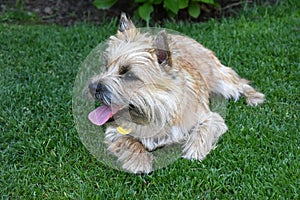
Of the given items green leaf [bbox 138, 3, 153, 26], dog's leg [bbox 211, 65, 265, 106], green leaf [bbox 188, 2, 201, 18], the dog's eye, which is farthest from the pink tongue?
green leaf [bbox 188, 2, 201, 18]

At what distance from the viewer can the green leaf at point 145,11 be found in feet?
21.3

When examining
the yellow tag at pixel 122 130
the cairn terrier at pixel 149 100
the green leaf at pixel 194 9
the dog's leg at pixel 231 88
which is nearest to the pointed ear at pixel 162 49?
the cairn terrier at pixel 149 100

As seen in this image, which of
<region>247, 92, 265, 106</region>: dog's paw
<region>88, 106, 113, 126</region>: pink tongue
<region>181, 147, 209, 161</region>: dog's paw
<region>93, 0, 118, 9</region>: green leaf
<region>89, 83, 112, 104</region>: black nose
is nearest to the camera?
<region>89, 83, 112, 104</region>: black nose

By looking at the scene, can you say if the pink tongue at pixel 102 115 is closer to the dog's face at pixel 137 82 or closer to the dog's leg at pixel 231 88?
the dog's face at pixel 137 82

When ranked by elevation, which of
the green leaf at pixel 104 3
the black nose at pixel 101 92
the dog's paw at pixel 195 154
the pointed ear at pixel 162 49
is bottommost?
the green leaf at pixel 104 3

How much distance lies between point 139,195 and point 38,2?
467cm

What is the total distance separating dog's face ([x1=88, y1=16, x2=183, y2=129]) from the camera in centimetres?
348

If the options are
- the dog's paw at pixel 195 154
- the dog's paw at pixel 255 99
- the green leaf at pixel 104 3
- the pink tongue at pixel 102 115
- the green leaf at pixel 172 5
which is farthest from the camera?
the green leaf at pixel 104 3

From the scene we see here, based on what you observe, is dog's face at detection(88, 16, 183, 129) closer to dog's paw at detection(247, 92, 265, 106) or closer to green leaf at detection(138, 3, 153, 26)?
dog's paw at detection(247, 92, 265, 106)

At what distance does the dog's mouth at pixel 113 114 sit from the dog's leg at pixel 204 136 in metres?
0.51

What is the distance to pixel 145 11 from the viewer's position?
21.4 ft

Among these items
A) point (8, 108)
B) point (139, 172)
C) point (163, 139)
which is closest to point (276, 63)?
point (163, 139)

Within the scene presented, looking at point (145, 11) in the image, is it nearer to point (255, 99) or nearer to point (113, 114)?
point (255, 99)

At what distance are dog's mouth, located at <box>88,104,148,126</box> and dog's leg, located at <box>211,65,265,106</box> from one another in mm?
1358
